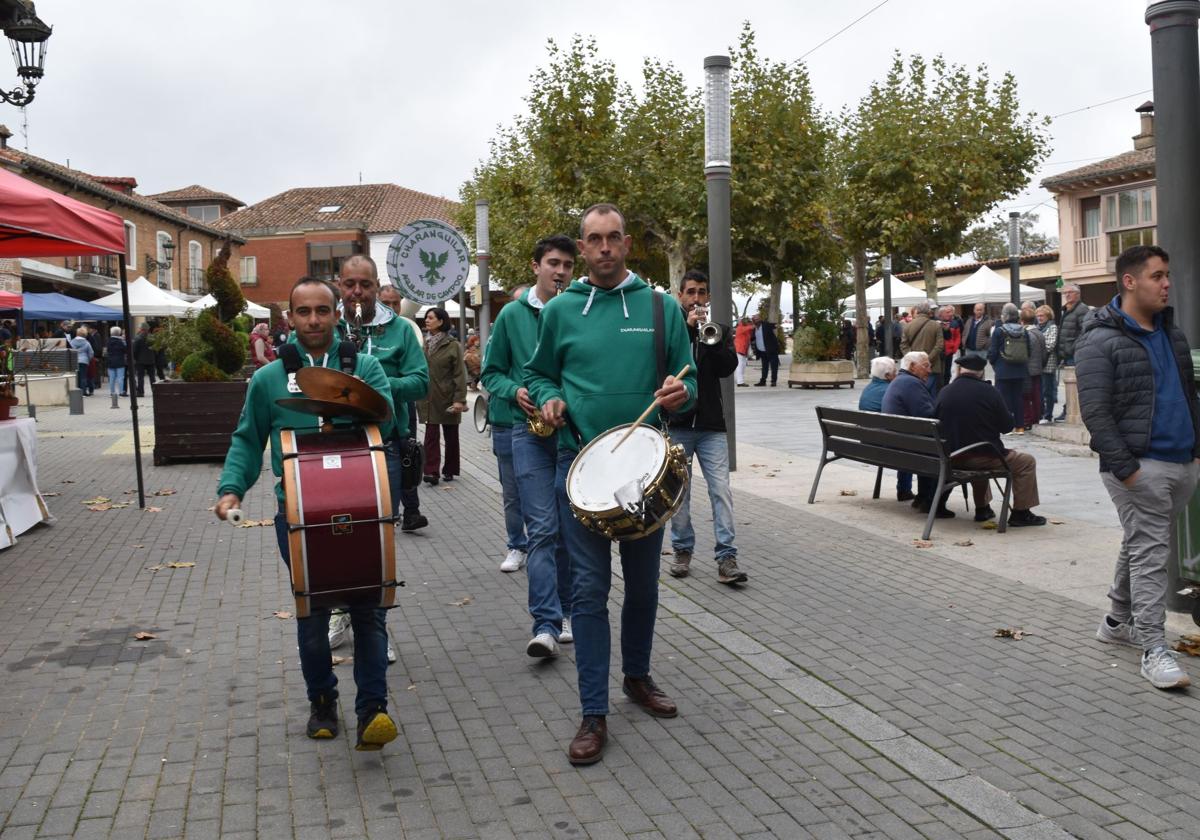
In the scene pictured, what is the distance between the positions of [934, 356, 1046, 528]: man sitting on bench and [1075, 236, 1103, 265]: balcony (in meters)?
45.1

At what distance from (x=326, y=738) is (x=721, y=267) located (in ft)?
26.5

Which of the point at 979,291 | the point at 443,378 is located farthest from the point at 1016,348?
the point at 979,291

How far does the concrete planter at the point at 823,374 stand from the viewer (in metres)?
28.4

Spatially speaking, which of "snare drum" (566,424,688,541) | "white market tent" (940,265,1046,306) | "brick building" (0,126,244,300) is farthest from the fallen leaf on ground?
"brick building" (0,126,244,300)

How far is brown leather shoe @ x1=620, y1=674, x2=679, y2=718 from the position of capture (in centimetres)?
495

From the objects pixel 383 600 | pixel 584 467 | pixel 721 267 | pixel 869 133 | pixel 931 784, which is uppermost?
pixel 869 133

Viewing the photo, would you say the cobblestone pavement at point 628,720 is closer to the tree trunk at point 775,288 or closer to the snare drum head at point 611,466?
the snare drum head at point 611,466

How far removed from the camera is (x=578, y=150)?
105 feet

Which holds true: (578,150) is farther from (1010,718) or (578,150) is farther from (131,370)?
(1010,718)

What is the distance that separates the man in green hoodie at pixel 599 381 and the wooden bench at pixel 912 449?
Result: 451 centimetres

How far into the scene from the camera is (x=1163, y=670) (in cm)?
518

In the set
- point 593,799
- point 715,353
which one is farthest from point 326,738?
point 715,353

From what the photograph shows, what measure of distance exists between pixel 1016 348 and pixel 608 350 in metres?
12.8

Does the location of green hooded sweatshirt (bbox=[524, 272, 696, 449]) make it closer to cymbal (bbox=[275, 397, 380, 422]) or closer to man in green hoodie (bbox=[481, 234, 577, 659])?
man in green hoodie (bbox=[481, 234, 577, 659])
